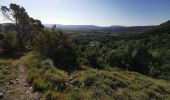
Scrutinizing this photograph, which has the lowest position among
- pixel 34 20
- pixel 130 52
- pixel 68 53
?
pixel 130 52

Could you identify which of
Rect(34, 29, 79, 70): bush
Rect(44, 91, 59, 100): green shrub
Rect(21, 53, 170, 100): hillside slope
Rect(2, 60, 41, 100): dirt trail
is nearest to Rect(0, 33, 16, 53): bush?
Rect(34, 29, 79, 70): bush

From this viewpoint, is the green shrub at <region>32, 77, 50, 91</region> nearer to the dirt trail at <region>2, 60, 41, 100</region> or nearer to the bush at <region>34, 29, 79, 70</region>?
the dirt trail at <region>2, 60, 41, 100</region>

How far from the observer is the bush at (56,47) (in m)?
18.8

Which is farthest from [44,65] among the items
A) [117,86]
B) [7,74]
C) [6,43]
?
[6,43]

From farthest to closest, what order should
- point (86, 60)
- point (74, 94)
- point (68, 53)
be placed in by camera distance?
1. point (86, 60)
2. point (68, 53)
3. point (74, 94)

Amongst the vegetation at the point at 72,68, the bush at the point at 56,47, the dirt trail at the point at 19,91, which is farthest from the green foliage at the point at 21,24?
the dirt trail at the point at 19,91

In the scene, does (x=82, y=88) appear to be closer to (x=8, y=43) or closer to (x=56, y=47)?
(x=56, y=47)

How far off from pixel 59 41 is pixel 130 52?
23.0 m

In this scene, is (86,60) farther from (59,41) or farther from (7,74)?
(7,74)

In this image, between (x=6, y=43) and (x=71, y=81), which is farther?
(x=6, y=43)

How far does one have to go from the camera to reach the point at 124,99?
9656mm

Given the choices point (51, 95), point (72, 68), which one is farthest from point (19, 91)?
point (72, 68)

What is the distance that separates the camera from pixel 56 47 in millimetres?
19656

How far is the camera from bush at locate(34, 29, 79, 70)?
61.5 ft
